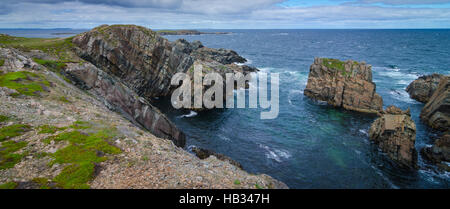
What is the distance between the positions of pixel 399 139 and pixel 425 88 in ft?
136

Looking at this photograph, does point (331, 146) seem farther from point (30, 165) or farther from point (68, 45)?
point (68, 45)

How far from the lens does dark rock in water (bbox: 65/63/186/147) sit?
34.8 metres

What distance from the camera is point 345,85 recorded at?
2440 inches

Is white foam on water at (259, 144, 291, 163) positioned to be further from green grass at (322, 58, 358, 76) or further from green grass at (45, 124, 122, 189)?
green grass at (322, 58, 358, 76)

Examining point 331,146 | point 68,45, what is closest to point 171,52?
point 68,45

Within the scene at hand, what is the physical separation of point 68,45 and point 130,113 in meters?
33.2

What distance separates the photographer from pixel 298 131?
4916cm

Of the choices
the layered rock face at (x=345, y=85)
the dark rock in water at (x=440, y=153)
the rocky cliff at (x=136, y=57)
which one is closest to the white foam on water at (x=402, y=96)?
the layered rock face at (x=345, y=85)

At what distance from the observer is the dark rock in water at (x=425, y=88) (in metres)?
64.9

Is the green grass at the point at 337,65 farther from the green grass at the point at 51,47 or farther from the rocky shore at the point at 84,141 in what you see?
the green grass at the point at 51,47

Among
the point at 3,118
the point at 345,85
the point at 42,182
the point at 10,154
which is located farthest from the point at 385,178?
the point at 3,118

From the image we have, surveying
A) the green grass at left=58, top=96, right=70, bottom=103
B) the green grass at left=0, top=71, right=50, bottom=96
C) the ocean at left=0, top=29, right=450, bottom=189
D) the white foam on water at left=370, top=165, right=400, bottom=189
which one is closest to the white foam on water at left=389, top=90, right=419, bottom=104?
the ocean at left=0, top=29, right=450, bottom=189
